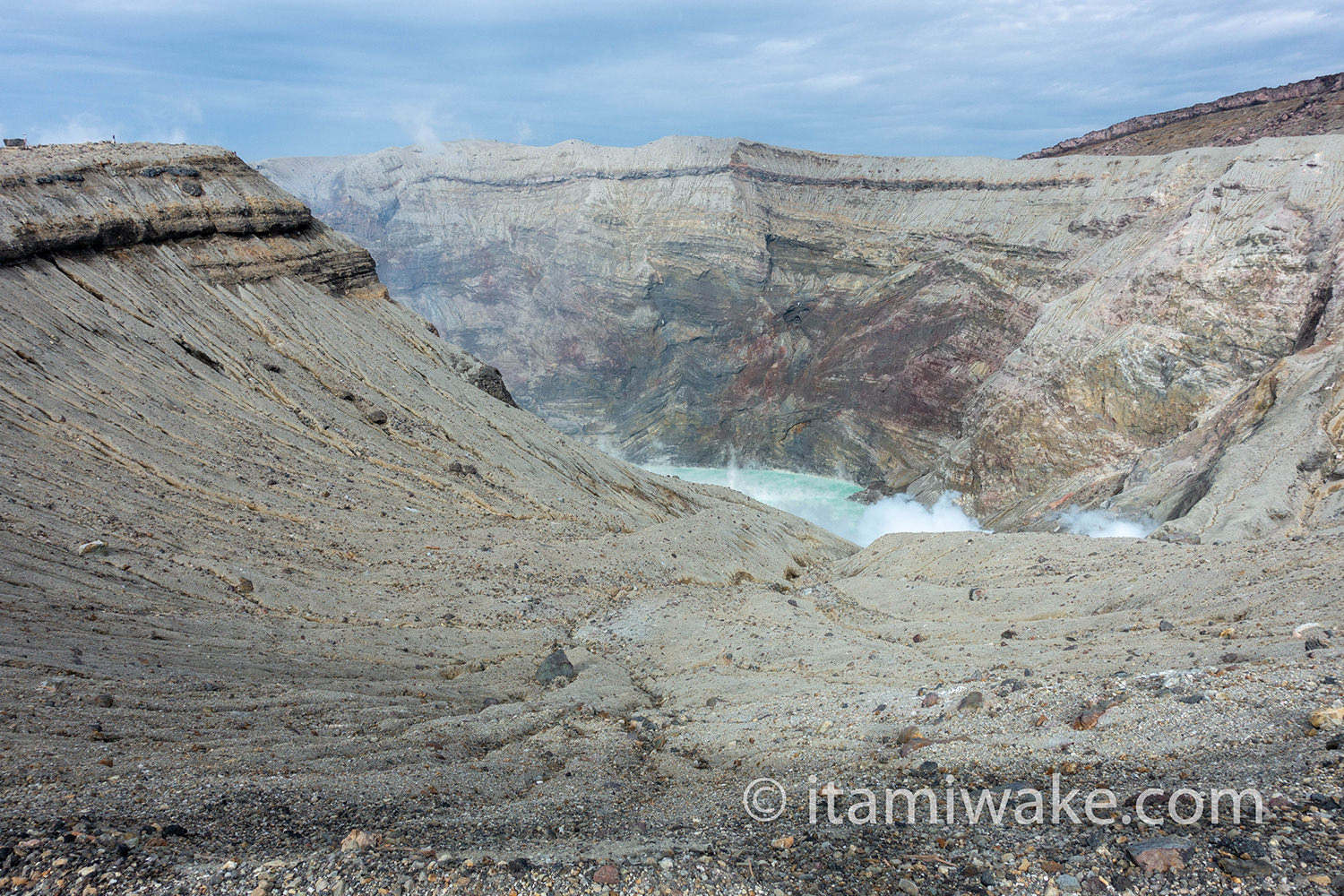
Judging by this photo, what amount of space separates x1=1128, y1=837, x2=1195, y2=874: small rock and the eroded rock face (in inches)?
577

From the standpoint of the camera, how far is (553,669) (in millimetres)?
10734

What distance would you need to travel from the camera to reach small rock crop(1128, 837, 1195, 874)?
169 inches

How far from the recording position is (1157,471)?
24906mm

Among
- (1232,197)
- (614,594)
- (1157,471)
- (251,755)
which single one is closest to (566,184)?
(1232,197)

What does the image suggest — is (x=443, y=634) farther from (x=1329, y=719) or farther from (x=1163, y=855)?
(x=1329, y=719)

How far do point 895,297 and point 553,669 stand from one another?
140 feet

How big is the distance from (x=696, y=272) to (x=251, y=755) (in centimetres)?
5348

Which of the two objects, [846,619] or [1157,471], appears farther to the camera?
[1157,471]

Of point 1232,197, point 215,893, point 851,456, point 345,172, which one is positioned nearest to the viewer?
point 215,893

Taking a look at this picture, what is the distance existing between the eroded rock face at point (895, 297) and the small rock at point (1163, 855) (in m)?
14.7

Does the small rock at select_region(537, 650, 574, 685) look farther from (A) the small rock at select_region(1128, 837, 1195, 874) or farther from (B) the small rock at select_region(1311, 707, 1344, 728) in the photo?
(B) the small rock at select_region(1311, 707, 1344, 728)

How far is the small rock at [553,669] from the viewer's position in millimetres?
10594

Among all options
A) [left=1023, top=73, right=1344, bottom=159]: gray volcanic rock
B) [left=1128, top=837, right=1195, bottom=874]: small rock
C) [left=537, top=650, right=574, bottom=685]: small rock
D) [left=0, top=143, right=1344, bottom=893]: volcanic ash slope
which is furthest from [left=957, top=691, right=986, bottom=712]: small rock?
[left=1023, top=73, right=1344, bottom=159]: gray volcanic rock

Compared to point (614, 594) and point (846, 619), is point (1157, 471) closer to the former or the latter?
point (846, 619)
